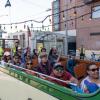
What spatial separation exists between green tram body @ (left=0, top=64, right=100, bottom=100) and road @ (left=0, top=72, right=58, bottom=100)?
6 centimetres

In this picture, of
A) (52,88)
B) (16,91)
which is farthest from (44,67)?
(52,88)

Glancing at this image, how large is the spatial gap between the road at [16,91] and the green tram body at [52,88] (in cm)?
6

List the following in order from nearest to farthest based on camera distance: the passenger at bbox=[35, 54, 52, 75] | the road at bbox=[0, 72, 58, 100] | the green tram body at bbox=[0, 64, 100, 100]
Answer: the green tram body at bbox=[0, 64, 100, 100]
the road at bbox=[0, 72, 58, 100]
the passenger at bbox=[35, 54, 52, 75]

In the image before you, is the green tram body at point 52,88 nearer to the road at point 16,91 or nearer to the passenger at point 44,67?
the road at point 16,91

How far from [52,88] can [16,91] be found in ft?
5.05

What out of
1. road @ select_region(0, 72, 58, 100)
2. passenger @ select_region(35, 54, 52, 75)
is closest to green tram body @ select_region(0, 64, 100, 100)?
road @ select_region(0, 72, 58, 100)

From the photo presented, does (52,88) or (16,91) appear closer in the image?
(52,88)

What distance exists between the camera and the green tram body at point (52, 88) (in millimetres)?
3196

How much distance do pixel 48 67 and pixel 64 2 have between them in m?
40.9

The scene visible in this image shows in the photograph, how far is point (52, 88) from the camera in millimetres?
3910

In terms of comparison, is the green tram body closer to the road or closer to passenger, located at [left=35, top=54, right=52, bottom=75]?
the road

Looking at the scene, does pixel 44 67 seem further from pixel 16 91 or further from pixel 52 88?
pixel 52 88

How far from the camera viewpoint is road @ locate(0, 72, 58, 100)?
4375 millimetres

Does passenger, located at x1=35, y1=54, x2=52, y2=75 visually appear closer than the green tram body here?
No
